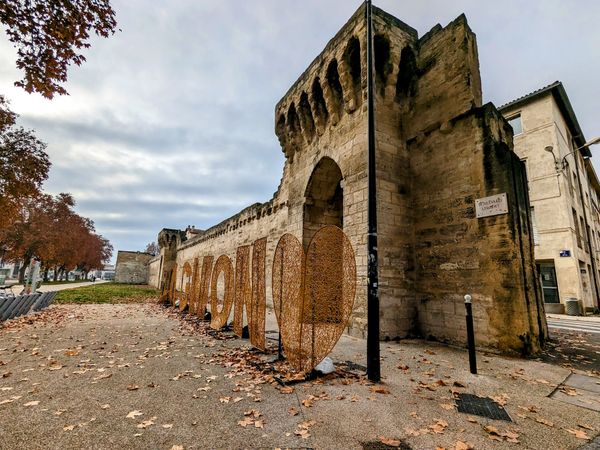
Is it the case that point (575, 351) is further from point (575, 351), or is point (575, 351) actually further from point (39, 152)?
point (39, 152)

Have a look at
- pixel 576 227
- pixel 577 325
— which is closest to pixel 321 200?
pixel 577 325

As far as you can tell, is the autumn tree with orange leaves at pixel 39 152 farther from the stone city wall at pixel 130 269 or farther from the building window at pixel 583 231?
the building window at pixel 583 231

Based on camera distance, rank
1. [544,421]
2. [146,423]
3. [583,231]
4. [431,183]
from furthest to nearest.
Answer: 1. [583,231]
2. [431,183]
3. [544,421]
4. [146,423]

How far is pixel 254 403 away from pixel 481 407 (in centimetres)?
237

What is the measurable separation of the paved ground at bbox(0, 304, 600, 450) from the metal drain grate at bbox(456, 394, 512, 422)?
99 millimetres

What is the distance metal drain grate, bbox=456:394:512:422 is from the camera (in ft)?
9.30

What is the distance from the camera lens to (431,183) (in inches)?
268

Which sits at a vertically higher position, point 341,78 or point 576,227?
point 341,78

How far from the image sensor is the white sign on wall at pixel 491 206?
5.41m

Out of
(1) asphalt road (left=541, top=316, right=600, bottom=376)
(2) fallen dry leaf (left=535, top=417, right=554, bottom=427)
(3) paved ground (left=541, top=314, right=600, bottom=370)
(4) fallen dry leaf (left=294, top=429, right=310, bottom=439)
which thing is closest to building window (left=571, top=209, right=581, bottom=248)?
(3) paved ground (left=541, top=314, right=600, bottom=370)

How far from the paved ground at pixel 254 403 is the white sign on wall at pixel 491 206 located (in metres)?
2.60

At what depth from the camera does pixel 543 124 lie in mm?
14609

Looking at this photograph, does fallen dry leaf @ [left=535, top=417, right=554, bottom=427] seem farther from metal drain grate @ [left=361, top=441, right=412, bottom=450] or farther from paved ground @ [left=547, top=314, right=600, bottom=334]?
paved ground @ [left=547, top=314, right=600, bottom=334]

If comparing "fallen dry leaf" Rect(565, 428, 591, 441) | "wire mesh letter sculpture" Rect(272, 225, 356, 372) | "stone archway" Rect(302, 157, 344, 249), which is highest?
"stone archway" Rect(302, 157, 344, 249)
